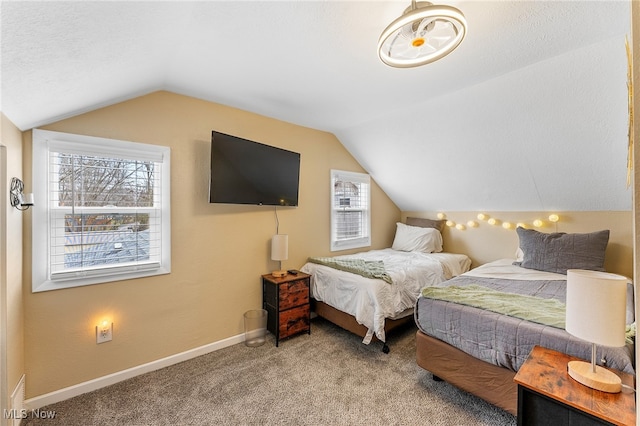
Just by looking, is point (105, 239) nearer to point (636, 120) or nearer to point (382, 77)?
point (382, 77)

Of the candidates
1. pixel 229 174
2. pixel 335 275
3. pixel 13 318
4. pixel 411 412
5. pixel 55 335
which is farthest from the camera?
pixel 335 275

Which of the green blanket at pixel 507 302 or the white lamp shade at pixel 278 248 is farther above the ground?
the white lamp shade at pixel 278 248

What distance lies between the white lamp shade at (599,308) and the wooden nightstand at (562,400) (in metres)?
0.23

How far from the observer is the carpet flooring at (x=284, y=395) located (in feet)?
5.57

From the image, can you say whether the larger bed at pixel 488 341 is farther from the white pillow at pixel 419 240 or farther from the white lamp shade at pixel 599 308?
the white pillow at pixel 419 240

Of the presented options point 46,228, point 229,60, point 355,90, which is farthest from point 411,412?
point 46,228

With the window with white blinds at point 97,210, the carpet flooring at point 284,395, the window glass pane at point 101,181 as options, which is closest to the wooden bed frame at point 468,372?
the carpet flooring at point 284,395

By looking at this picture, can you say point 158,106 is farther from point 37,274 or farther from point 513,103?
point 513,103

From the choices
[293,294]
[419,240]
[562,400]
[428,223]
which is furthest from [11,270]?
[428,223]

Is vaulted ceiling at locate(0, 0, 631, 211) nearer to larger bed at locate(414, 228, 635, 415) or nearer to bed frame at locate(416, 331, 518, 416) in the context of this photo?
larger bed at locate(414, 228, 635, 415)

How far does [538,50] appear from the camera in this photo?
5.87ft

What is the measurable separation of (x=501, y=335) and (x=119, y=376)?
2.80m

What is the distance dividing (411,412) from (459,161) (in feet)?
8.61

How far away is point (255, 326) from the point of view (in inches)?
109
